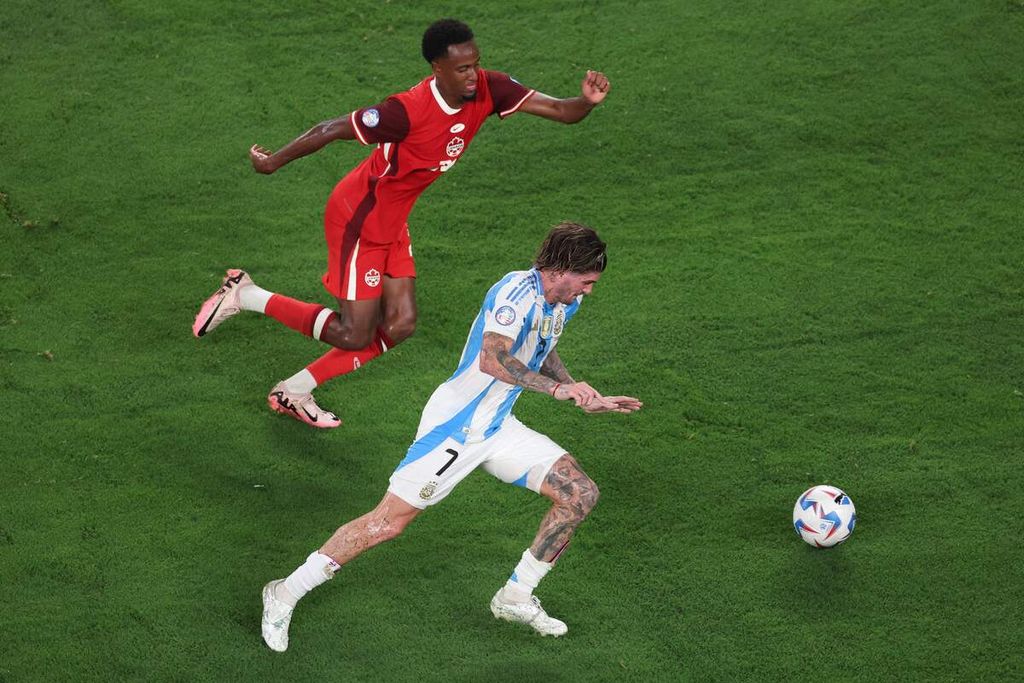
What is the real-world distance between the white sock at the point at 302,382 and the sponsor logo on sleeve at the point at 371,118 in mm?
1573

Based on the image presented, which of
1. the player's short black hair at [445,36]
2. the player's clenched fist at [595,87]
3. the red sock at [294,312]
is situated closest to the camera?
the player's short black hair at [445,36]

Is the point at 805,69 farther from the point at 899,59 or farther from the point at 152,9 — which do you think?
the point at 152,9

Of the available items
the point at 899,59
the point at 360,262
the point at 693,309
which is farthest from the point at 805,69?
the point at 360,262

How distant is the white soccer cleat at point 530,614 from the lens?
6031 mm

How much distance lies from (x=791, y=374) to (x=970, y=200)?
88.9 inches

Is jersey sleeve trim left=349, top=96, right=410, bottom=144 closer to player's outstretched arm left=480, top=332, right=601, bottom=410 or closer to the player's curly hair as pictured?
the player's curly hair

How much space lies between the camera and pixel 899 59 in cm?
958

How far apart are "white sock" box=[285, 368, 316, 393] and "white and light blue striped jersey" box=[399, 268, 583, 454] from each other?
1.48 metres

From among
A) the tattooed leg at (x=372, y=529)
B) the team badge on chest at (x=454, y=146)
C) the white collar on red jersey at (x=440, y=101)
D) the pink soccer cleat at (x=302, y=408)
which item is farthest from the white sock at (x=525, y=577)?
the white collar on red jersey at (x=440, y=101)

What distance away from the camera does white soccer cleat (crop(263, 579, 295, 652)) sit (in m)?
5.93

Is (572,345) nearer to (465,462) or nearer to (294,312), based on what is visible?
(294,312)

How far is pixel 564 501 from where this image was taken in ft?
19.1

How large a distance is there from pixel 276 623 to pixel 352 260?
2083mm

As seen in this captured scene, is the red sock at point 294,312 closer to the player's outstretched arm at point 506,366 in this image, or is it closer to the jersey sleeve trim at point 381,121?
the jersey sleeve trim at point 381,121
